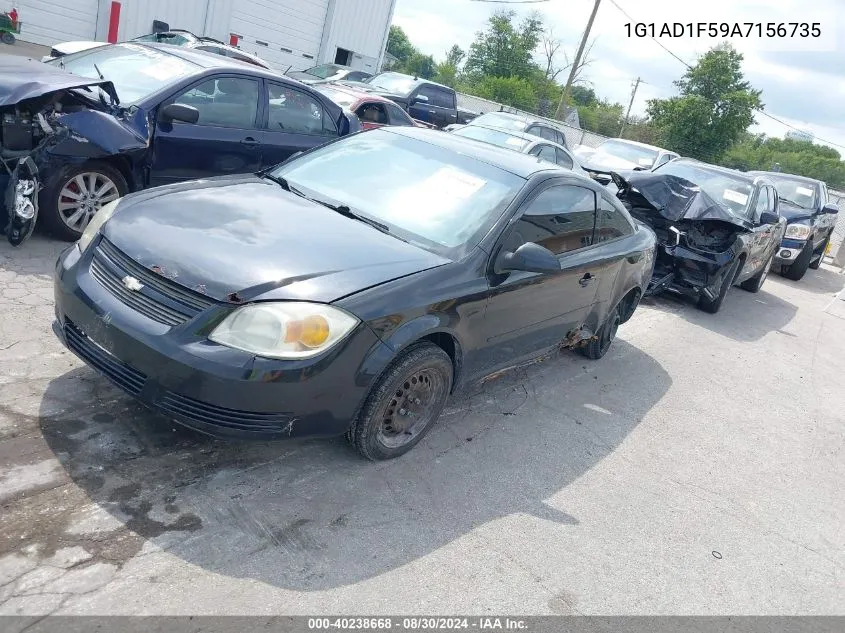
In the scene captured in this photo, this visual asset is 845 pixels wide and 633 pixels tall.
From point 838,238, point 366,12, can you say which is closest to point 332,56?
point 366,12

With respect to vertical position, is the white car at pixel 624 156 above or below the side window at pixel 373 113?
above

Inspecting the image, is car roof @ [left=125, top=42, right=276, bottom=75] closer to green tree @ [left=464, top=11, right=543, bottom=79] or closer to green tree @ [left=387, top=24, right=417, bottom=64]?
green tree @ [left=464, top=11, right=543, bottom=79]

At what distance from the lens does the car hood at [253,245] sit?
3.20 metres

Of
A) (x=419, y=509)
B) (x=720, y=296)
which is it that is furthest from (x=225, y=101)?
(x=720, y=296)

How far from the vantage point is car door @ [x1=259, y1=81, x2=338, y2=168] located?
6848mm

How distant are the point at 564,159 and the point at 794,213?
180 inches

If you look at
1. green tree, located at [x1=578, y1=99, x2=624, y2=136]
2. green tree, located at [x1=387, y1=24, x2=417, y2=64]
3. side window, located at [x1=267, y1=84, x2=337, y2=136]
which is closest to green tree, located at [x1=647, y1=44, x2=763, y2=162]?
green tree, located at [x1=578, y1=99, x2=624, y2=136]

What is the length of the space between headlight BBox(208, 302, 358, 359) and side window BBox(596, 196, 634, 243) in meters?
2.78

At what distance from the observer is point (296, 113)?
720cm

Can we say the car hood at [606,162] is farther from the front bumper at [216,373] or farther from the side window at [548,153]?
the front bumper at [216,373]

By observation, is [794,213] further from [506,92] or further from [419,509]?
[506,92]

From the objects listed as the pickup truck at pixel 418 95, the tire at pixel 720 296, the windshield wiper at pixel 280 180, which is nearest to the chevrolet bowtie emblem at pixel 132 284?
the windshield wiper at pixel 280 180

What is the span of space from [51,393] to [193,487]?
109 cm

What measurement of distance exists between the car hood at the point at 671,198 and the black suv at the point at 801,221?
15.8 ft
